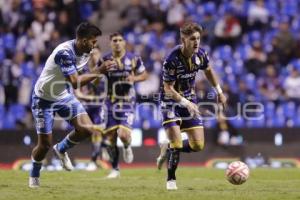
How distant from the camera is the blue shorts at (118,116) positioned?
607 inches

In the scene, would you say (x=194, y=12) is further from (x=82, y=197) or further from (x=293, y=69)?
(x=82, y=197)

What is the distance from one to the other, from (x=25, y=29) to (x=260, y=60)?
7817 millimetres

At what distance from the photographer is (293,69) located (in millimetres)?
21734

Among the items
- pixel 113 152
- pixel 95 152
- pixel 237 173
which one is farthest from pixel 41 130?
pixel 95 152

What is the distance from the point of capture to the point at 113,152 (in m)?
15.3

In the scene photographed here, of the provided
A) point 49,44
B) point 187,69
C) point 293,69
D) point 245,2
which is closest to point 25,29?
point 49,44

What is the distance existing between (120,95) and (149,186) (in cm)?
328

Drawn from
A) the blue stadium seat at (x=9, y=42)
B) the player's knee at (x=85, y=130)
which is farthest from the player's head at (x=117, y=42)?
the blue stadium seat at (x=9, y=42)

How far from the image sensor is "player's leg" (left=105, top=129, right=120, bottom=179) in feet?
49.7

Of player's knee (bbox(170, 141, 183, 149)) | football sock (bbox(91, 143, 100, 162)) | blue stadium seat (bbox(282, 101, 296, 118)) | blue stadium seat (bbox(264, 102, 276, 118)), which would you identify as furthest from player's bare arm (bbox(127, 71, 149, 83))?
blue stadium seat (bbox(282, 101, 296, 118))

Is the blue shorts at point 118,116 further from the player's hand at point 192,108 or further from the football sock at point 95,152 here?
the player's hand at point 192,108

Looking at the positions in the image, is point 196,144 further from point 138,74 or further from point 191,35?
point 138,74

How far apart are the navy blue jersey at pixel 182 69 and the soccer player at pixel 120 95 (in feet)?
10.4

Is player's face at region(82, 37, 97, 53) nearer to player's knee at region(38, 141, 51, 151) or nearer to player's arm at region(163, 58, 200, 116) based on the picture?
player's arm at region(163, 58, 200, 116)
